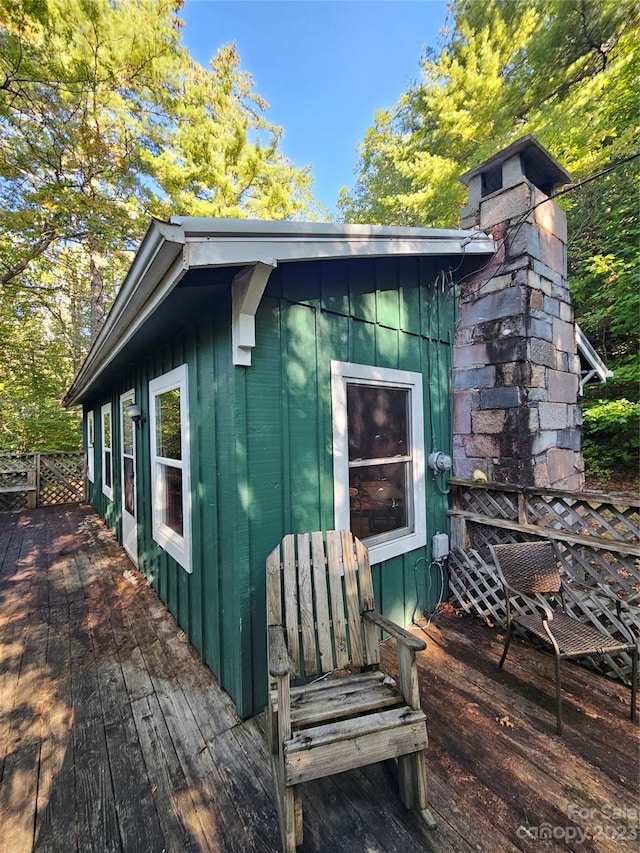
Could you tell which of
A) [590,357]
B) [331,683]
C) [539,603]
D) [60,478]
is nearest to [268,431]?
[331,683]

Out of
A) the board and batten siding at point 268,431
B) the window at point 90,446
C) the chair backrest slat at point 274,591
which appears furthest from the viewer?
the window at point 90,446

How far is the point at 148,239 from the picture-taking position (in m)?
1.59

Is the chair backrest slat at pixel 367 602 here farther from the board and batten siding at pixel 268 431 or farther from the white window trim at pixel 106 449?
the white window trim at pixel 106 449

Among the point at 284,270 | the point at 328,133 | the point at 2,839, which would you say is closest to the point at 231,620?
the point at 2,839

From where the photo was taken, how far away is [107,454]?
20.0ft

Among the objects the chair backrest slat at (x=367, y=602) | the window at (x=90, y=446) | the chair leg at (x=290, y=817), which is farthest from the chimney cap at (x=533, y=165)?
the window at (x=90, y=446)

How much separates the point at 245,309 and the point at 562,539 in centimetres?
268

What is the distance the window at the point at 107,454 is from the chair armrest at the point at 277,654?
5050 millimetres

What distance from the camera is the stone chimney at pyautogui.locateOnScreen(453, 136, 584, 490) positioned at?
120 inches

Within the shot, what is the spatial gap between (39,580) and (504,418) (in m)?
5.18

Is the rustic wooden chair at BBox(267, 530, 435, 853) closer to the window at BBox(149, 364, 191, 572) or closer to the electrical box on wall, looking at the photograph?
the window at BBox(149, 364, 191, 572)

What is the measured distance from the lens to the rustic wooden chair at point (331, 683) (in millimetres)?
1372

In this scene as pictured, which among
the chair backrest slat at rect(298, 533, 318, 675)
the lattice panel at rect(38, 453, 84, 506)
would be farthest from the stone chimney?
the lattice panel at rect(38, 453, 84, 506)

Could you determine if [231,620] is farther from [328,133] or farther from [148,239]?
[328,133]
